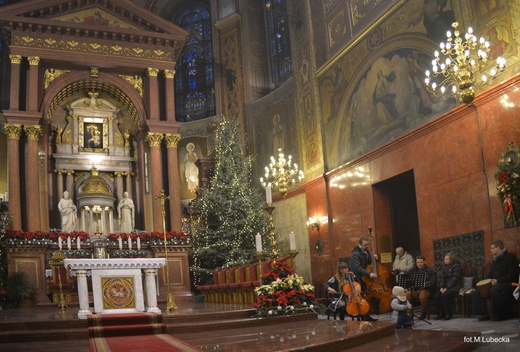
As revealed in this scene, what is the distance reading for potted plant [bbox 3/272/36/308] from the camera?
1540cm

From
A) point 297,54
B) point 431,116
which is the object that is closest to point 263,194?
point 297,54

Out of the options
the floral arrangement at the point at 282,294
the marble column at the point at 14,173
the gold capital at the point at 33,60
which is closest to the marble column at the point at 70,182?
the marble column at the point at 14,173

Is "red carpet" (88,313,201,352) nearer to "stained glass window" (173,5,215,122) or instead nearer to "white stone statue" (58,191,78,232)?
"white stone statue" (58,191,78,232)

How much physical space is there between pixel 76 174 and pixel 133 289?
11.0m

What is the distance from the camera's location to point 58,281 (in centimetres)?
1503

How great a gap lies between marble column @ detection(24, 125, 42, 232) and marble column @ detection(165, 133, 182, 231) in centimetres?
431

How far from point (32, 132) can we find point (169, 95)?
4.95 m

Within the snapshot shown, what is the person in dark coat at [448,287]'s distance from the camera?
38.2 feet

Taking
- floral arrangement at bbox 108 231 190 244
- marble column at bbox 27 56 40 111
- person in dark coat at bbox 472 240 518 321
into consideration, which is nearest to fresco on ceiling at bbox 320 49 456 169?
person in dark coat at bbox 472 240 518 321

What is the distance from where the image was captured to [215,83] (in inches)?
1025

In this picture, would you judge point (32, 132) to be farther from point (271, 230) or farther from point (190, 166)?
point (271, 230)

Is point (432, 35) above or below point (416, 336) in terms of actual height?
above

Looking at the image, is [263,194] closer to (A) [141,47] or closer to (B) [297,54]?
(B) [297,54]

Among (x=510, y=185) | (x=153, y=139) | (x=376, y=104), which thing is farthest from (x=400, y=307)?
(x=153, y=139)
